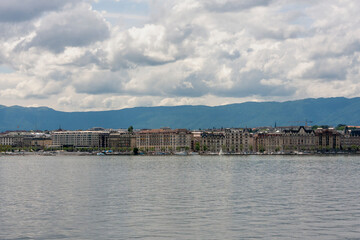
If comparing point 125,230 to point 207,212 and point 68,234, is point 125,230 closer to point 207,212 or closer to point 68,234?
point 68,234

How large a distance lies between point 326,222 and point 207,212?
22.7 feet

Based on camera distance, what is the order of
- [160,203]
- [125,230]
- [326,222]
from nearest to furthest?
[125,230], [326,222], [160,203]

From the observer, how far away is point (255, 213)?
1330 inches

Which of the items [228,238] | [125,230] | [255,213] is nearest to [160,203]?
[255,213]

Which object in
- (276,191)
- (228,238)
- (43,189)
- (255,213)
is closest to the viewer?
(228,238)

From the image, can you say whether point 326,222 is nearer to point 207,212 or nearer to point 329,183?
point 207,212

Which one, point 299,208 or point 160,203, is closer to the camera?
point 299,208

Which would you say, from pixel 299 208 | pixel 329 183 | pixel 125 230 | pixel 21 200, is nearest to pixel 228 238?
pixel 125 230

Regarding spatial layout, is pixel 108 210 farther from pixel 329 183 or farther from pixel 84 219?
pixel 329 183

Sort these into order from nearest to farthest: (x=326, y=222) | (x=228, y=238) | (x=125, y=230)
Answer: (x=228, y=238) < (x=125, y=230) < (x=326, y=222)

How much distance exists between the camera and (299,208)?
118ft

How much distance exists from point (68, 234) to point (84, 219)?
4251mm

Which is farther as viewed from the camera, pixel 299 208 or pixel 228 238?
pixel 299 208

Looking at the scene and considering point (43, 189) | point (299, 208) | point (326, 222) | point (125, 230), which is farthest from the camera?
point (43, 189)
